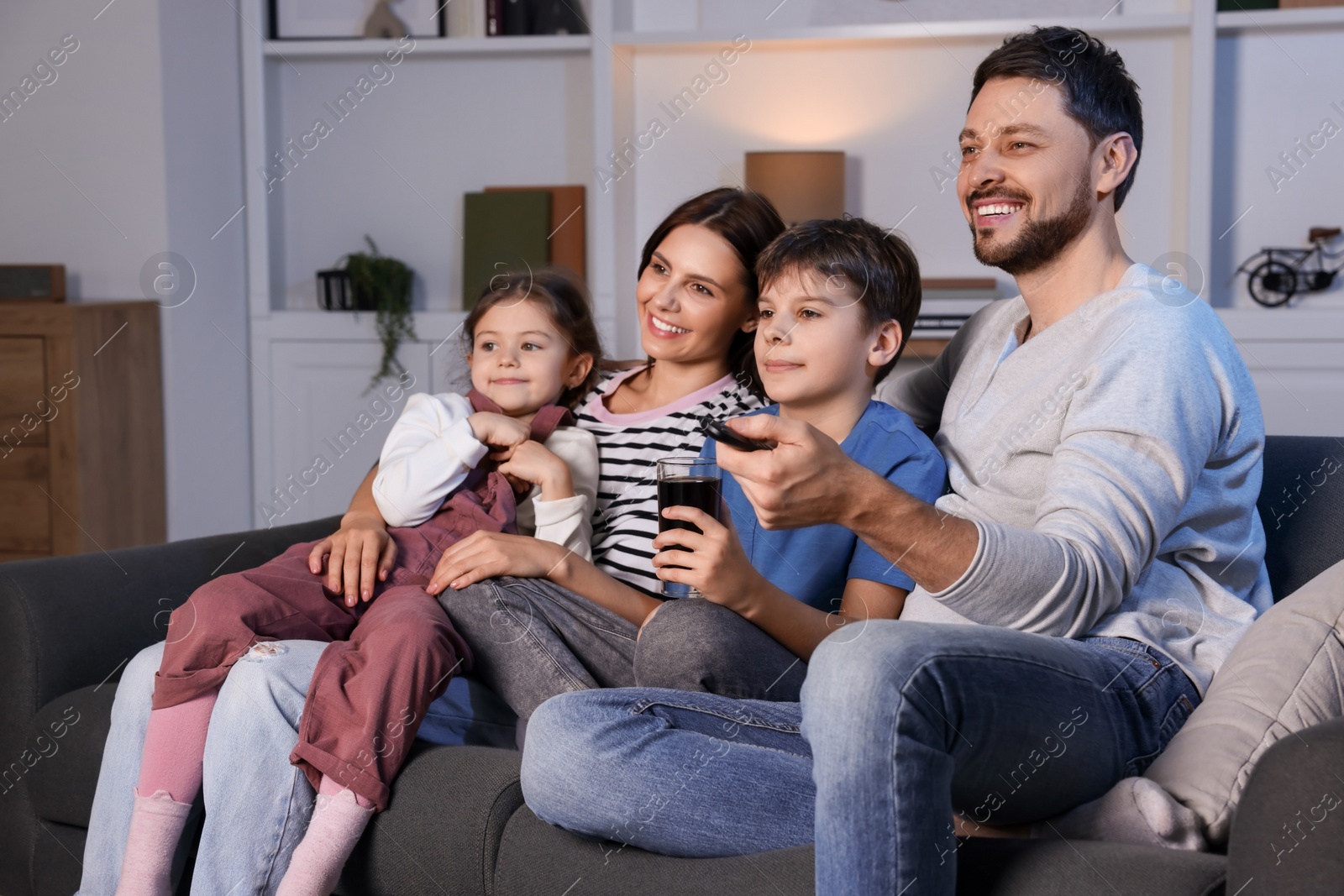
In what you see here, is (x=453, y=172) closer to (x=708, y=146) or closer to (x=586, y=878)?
(x=708, y=146)

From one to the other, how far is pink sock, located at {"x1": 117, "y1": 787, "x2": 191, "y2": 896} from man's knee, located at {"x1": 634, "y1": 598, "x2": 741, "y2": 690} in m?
0.59

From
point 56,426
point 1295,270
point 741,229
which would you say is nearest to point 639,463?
point 741,229

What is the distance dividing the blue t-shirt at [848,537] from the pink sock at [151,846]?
744mm

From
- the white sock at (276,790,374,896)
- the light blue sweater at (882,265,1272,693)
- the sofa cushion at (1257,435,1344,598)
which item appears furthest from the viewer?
the sofa cushion at (1257,435,1344,598)

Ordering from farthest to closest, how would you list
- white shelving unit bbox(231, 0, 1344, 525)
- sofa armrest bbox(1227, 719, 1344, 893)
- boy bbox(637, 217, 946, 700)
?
1. white shelving unit bbox(231, 0, 1344, 525)
2. boy bbox(637, 217, 946, 700)
3. sofa armrest bbox(1227, 719, 1344, 893)

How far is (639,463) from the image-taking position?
1.75 meters

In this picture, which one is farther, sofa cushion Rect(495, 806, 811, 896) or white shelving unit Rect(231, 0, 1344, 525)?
white shelving unit Rect(231, 0, 1344, 525)

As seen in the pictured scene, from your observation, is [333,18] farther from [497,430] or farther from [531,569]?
[531,569]

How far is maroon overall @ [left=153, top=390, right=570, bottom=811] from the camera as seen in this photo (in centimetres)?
134

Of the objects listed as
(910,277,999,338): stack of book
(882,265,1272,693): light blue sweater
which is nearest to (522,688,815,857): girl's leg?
(882,265,1272,693): light blue sweater

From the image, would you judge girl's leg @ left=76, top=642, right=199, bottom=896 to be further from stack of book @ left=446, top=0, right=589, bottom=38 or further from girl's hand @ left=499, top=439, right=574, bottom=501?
stack of book @ left=446, top=0, right=589, bottom=38

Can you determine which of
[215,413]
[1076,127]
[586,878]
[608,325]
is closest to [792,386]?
[1076,127]

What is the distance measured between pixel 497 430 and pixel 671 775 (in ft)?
2.16

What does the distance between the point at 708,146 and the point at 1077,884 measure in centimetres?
292
